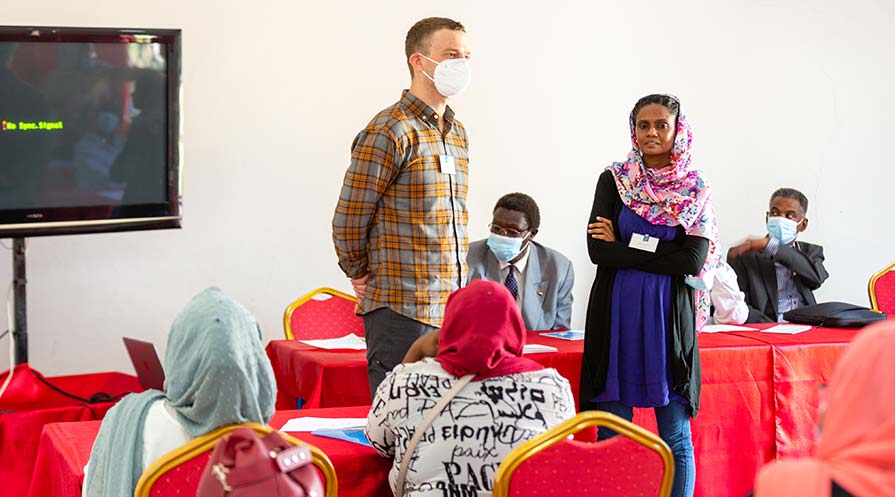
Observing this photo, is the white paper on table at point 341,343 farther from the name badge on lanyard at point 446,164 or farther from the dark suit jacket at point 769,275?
the dark suit jacket at point 769,275

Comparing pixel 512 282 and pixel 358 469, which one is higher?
pixel 512 282

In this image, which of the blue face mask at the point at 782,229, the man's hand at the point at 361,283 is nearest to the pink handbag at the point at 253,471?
the man's hand at the point at 361,283

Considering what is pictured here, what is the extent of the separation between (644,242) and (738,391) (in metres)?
0.96

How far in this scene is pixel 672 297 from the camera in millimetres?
3363

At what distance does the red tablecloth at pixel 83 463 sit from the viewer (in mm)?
2434

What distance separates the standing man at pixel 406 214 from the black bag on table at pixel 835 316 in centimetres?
203

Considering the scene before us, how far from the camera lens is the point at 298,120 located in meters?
5.19

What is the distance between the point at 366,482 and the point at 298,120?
2977 millimetres

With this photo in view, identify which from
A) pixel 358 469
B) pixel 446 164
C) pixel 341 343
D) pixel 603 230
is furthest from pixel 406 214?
pixel 341 343

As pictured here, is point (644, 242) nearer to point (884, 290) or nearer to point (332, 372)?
point (332, 372)

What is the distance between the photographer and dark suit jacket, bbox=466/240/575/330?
4.47m

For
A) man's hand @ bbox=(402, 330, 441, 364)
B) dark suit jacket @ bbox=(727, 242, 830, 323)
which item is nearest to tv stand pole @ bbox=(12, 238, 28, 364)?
man's hand @ bbox=(402, 330, 441, 364)

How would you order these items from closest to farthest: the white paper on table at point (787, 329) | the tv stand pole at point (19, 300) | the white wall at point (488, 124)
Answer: the tv stand pole at point (19, 300) < the white paper on table at point (787, 329) < the white wall at point (488, 124)

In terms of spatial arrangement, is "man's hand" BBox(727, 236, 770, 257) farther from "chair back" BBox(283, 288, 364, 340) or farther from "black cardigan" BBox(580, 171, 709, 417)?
"chair back" BBox(283, 288, 364, 340)
